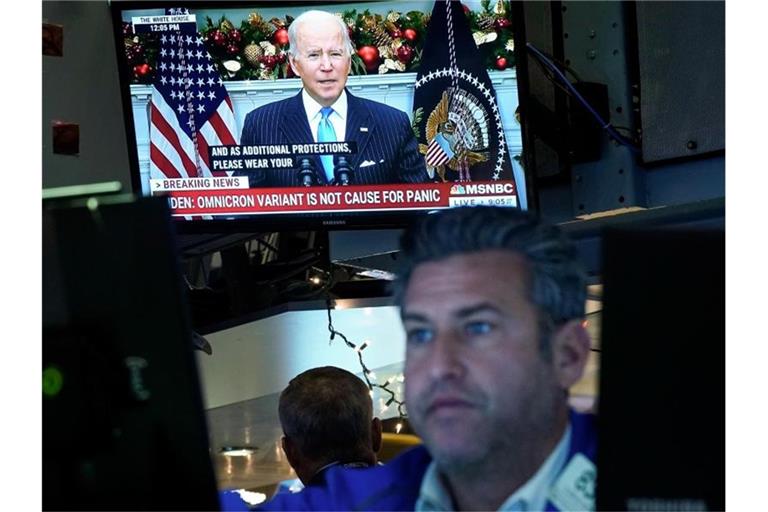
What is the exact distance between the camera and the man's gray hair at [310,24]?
3174 millimetres

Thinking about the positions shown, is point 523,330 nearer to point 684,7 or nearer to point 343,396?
point 343,396

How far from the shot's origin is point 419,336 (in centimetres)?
147

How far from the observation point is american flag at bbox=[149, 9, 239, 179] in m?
3.24

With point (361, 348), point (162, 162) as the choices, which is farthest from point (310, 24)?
point (361, 348)

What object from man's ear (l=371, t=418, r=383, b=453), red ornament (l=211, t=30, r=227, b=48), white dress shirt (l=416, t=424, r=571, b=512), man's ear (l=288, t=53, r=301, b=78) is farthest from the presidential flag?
white dress shirt (l=416, t=424, r=571, b=512)

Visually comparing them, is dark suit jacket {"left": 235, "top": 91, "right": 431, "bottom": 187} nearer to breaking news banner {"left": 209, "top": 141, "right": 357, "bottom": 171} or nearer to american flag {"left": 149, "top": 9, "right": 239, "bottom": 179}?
breaking news banner {"left": 209, "top": 141, "right": 357, "bottom": 171}

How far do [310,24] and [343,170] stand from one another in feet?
1.31

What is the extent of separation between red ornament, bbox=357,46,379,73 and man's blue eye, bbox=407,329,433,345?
1777 mm

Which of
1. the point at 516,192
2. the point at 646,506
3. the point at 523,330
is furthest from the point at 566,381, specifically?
the point at 516,192

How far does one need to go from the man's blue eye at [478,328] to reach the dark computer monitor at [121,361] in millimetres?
329

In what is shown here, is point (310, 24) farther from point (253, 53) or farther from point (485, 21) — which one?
point (485, 21)

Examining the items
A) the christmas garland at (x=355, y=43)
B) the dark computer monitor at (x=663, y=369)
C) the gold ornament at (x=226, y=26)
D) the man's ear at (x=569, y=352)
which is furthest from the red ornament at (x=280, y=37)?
the dark computer monitor at (x=663, y=369)
